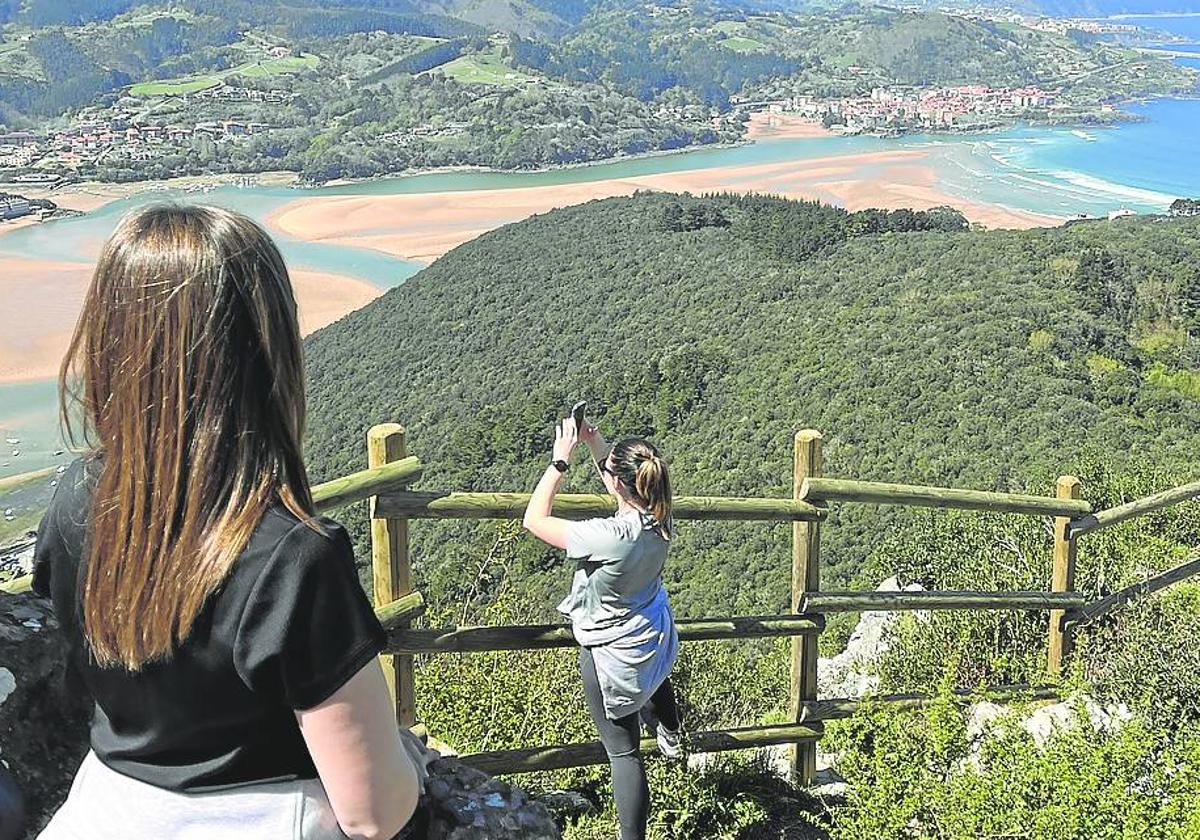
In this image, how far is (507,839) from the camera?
174cm

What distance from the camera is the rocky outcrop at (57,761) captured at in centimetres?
171

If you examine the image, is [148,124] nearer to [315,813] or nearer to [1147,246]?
[1147,246]

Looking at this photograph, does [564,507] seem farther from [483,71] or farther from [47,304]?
[483,71]

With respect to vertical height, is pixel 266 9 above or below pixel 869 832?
above

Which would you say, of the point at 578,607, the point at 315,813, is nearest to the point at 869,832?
the point at 578,607

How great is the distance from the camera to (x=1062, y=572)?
172 inches

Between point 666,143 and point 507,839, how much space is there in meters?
96.7

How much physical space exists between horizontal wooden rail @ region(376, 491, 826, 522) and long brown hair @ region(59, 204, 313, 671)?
1.60m

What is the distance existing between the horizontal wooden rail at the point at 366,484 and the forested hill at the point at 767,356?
239 centimetres

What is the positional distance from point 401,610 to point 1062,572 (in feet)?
8.94

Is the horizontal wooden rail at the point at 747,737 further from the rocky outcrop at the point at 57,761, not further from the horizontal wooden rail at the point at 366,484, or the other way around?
the rocky outcrop at the point at 57,761

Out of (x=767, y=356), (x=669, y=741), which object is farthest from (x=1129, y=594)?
(x=767, y=356)

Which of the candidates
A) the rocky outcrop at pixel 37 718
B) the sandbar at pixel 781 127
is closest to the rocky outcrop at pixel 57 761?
the rocky outcrop at pixel 37 718

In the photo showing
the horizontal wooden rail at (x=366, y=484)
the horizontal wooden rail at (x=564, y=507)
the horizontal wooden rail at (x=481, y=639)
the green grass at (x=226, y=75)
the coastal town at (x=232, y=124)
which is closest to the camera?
the horizontal wooden rail at (x=366, y=484)
